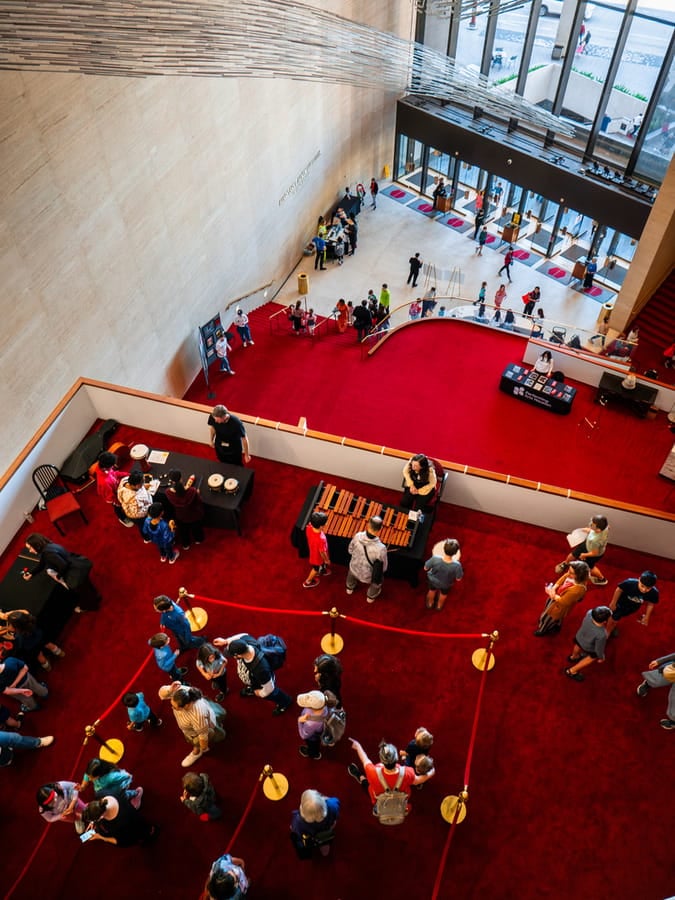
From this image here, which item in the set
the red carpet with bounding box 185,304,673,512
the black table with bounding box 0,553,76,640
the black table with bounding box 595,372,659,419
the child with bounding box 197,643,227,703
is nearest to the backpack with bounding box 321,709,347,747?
the child with bounding box 197,643,227,703

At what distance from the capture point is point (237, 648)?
5.36 metres

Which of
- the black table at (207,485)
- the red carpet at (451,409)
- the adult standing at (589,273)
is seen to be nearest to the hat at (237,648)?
the black table at (207,485)

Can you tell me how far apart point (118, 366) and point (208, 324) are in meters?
2.86

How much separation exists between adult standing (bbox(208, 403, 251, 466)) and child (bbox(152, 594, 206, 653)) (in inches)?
88.6

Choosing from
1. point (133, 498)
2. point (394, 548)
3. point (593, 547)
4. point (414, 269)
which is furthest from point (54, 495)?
point (414, 269)

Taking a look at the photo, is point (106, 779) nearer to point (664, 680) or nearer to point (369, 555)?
point (369, 555)

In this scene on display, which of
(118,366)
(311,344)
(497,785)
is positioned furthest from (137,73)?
(497,785)

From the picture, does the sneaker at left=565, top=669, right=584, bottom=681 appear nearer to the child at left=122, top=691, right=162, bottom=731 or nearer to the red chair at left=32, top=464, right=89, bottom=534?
the child at left=122, top=691, right=162, bottom=731

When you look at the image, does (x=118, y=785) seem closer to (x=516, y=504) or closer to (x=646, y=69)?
(x=516, y=504)

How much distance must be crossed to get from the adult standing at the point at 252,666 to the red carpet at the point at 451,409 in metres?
5.78

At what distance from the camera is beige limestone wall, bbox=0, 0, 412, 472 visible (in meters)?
8.63

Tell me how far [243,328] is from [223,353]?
116 cm

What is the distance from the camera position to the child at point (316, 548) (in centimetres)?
638

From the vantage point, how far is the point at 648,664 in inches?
262
